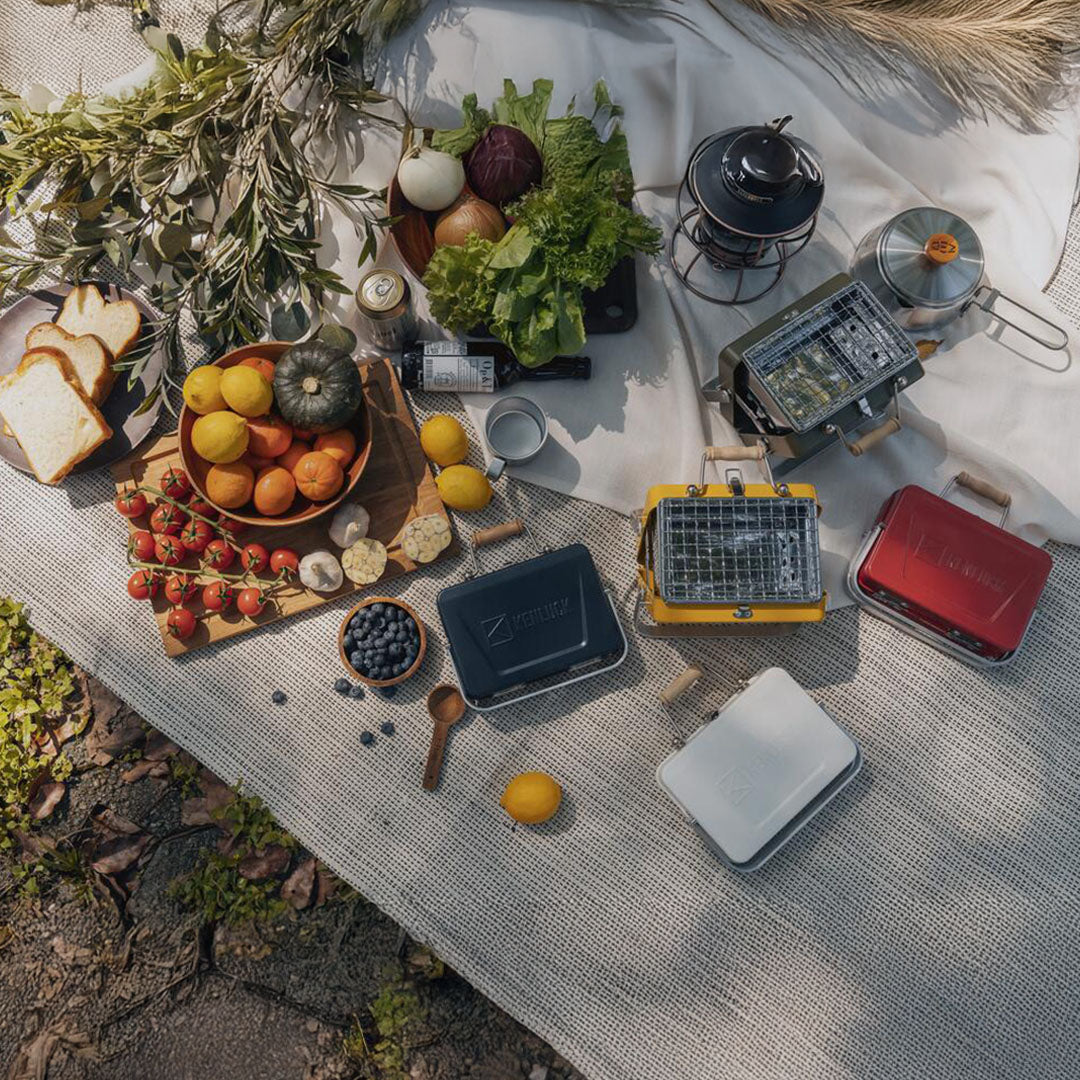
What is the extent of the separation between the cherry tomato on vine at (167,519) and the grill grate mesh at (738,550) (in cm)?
109

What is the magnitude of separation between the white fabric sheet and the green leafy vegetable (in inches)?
7.4

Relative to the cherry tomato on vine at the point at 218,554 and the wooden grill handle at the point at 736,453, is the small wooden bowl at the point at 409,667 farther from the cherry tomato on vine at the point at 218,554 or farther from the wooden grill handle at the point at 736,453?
the wooden grill handle at the point at 736,453

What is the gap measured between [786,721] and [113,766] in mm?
1618

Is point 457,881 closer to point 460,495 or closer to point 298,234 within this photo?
point 460,495

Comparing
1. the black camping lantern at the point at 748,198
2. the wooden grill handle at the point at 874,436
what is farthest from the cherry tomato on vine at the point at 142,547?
the wooden grill handle at the point at 874,436

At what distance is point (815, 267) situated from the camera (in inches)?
81.0

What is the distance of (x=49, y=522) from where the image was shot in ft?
6.79

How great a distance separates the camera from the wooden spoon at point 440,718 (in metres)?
1.98

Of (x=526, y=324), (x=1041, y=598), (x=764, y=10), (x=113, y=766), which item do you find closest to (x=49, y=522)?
(x=113, y=766)

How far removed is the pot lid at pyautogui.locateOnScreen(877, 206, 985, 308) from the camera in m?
1.88

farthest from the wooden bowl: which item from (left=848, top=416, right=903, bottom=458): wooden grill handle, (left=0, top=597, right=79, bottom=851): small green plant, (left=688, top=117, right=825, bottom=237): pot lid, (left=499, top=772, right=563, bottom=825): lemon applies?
(left=848, top=416, right=903, bottom=458): wooden grill handle

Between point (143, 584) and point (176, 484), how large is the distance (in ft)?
0.78

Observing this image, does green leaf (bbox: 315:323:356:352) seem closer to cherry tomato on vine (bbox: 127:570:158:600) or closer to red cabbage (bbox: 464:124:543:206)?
red cabbage (bbox: 464:124:543:206)

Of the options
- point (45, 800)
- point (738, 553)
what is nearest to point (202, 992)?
point (45, 800)
